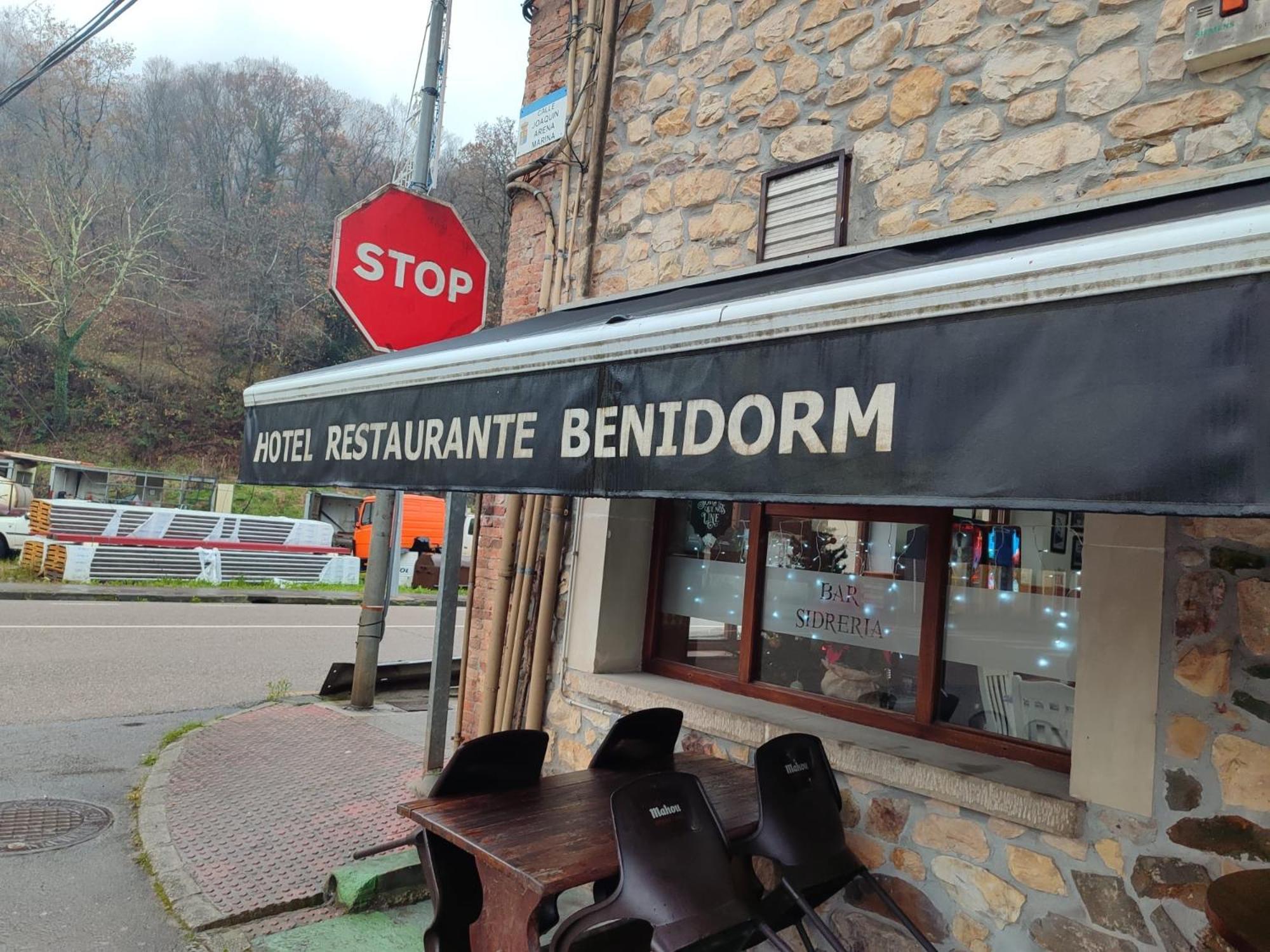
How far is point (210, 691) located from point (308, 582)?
10.4 metres

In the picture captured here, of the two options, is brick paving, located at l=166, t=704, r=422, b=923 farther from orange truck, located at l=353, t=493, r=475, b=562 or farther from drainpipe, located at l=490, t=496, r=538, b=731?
orange truck, located at l=353, t=493, r=475, b=562

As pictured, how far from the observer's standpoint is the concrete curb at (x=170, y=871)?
3.46m

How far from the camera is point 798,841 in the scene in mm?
2697

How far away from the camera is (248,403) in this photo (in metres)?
3.75

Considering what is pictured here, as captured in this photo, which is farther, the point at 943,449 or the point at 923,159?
the point at 923,159

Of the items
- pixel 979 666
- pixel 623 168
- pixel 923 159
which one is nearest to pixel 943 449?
pixel 979 666

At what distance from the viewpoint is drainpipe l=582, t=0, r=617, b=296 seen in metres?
4.64

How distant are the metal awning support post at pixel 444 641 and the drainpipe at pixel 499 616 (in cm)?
20

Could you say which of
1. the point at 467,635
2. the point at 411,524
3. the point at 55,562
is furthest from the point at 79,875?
the point at 411,524

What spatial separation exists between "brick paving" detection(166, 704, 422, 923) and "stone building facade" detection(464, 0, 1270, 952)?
1.15 metres

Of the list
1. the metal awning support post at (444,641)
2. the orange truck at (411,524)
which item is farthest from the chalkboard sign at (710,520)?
the orange truck at (411,524)

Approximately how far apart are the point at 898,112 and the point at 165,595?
14.9 m

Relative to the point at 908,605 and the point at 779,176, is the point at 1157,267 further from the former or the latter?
the point at 779,176

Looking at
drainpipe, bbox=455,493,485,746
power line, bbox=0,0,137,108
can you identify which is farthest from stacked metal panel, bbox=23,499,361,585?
drainpipe, bbox=455,493,485,746
